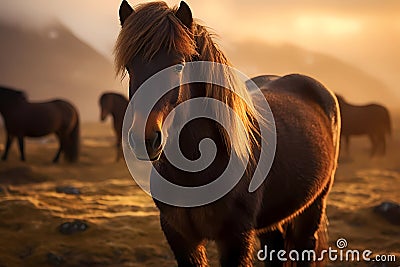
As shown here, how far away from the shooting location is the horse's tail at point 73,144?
12.9 metres

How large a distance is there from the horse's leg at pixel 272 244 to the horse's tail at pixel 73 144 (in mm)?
9815

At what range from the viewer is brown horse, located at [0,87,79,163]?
12.6m

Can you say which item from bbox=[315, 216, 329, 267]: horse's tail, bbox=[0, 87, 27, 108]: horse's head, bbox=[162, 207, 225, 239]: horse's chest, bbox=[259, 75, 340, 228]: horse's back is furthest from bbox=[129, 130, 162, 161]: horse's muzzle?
bbox=[0, 87, 27, 108]: horse's head

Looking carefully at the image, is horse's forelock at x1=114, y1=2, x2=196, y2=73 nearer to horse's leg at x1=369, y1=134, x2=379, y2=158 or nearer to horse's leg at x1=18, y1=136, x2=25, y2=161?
horse's leg at x1=18, y1=136, x2=25, y2=161

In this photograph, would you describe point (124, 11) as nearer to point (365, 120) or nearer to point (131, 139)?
point (131, 139)

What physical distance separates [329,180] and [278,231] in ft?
2.21

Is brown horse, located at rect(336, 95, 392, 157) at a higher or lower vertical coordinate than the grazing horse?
lower

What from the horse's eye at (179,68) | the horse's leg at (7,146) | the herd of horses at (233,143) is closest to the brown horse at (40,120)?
the horse's leg at (7,146)

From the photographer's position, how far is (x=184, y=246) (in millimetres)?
2762

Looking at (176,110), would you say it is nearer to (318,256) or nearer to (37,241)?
(318,256)

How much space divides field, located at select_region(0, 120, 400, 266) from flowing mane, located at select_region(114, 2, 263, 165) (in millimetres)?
2583

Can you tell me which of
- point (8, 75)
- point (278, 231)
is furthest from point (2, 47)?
point (278, 231)

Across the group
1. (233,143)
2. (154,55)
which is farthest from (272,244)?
(154,55)

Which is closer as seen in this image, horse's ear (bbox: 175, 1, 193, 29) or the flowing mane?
the flowing mane
